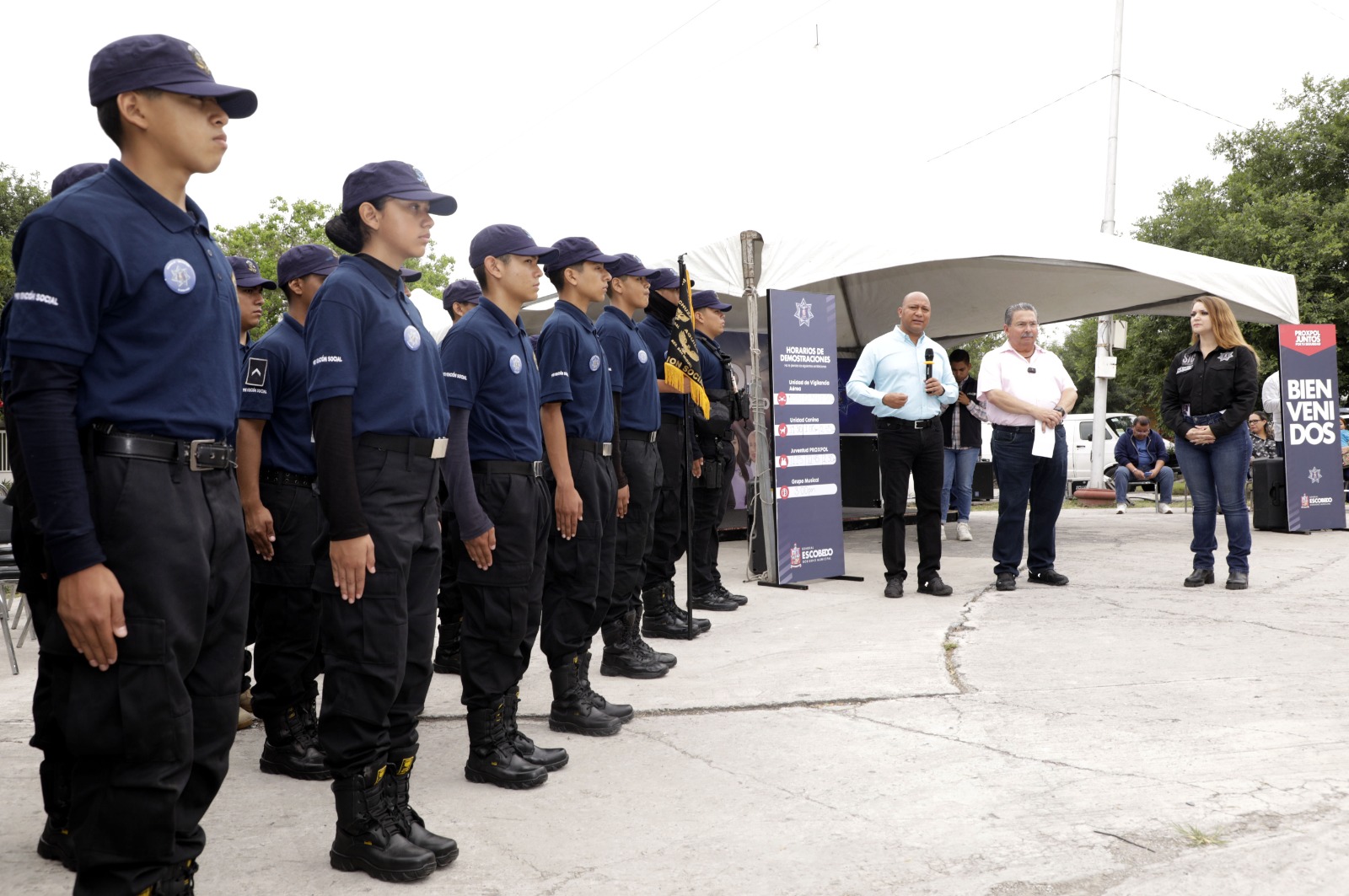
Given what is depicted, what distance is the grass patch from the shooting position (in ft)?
9.90

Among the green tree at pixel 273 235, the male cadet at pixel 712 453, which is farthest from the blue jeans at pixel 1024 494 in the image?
the green tree at pixel 273 235

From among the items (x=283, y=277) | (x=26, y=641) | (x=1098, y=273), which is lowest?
(x=26, y=641)

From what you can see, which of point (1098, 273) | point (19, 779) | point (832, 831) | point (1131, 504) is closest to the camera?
point (832, 831)

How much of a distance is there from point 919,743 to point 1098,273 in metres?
8.70

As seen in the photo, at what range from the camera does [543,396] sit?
4207 mm

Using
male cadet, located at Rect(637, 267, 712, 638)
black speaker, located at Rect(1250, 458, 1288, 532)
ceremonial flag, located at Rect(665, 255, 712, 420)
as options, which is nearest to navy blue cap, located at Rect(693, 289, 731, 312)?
ceremonial flag, located at Rect(665, 255, 712, 420)

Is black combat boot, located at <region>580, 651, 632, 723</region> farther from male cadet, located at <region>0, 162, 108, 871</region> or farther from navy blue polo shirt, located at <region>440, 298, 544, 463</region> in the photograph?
male cadet, located at <region>0, 162, 108, 871</region>

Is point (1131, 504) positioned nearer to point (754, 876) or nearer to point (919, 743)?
point (919, 743)

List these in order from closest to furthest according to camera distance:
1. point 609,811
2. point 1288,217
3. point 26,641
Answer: point 609,811 → point 26,641 → point 1288,217

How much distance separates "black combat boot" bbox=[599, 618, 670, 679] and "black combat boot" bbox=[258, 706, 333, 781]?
1667 millimetres

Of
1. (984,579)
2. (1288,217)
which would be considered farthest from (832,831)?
(1288,217)

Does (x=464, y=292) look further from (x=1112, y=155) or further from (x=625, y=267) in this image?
(x=1112, y=155)

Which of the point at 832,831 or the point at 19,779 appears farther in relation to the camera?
the point at 19,779

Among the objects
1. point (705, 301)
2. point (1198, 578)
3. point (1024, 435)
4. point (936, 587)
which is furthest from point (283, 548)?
point (1198, 578)
